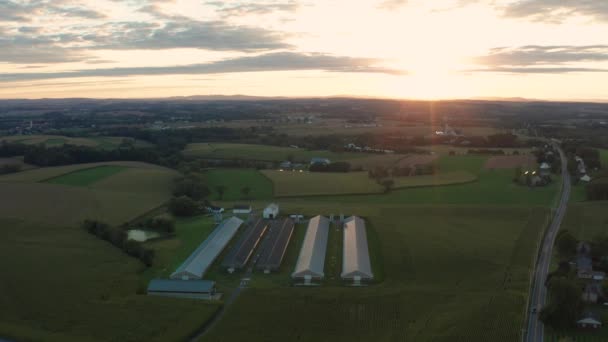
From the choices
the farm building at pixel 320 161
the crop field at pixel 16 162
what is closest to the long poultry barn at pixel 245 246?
the farm building at pixel 320 161

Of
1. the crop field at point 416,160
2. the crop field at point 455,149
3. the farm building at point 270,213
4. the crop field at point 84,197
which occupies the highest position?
the crop field at point 455,149

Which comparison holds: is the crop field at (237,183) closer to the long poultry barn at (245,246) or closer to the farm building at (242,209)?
the farm building at (242,209)

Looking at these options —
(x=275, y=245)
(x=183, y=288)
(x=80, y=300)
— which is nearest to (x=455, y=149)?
(x=275, y=245)

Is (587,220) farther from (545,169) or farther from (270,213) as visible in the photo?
(270,213)

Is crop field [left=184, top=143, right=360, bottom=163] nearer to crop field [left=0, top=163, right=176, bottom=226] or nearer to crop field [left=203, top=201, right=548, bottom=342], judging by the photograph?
crop field [left=0, top=163, right=176, bottom=226]

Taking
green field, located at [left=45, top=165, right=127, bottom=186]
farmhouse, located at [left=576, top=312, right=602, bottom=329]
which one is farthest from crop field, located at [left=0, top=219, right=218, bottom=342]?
green field, located at [left=45, top=165, right=127, bottom=186]

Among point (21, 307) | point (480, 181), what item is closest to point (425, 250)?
point (21, 307)
